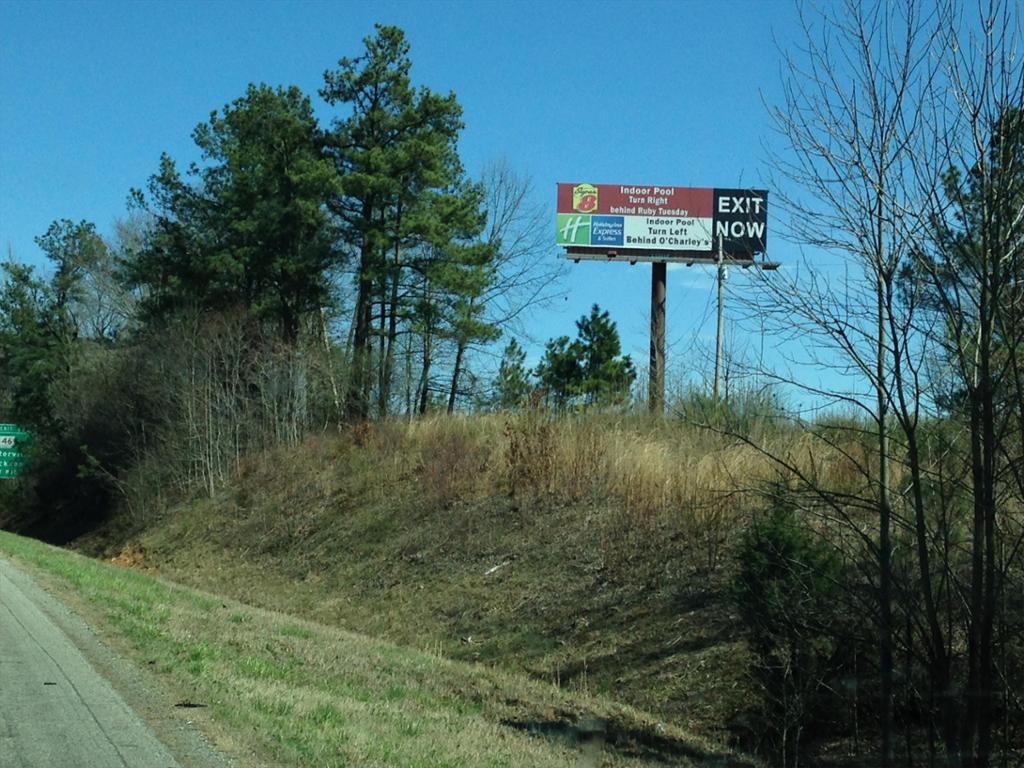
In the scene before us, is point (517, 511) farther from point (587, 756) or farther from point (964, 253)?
point (964, 253)

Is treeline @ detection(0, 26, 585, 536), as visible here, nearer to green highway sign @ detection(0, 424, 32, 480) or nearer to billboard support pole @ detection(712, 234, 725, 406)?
green highway sign @ detection(0, 424, 32, 480)

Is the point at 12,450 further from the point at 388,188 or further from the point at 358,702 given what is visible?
the point at 358,702

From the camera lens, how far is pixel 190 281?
136 feet

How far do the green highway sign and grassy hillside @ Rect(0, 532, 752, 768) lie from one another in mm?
39457

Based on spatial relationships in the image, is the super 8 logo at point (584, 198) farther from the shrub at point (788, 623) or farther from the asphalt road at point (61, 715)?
the asphalt road at point (61, 715)

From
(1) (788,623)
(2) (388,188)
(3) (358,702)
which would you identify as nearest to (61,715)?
(3) (358,702)

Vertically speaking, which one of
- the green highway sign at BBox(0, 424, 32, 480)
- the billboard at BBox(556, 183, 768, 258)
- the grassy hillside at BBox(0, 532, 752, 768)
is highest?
the billboard at BBox(556, 183, 768, 258)

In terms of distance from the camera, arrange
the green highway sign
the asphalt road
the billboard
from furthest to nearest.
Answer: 1. the green highway sign
2. the billboard
3. the asphalt road

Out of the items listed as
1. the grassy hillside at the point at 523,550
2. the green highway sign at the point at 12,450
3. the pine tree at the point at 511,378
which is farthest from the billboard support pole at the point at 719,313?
the green highway sign at the point at 12,450

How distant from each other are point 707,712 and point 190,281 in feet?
110

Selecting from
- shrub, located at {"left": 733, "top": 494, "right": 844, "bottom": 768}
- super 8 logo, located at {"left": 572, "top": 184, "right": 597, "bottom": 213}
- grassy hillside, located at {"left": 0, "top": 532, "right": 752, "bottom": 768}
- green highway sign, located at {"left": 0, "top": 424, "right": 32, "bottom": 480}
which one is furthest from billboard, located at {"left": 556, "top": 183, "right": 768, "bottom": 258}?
green highway sign, located at {"left": 0, "top": 424, "right": 32, "bottom": 480}

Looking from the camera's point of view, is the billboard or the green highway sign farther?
the green highway sign

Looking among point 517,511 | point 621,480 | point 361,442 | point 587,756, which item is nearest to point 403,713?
point 587,756

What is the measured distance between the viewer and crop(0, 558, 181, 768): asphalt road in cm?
720
